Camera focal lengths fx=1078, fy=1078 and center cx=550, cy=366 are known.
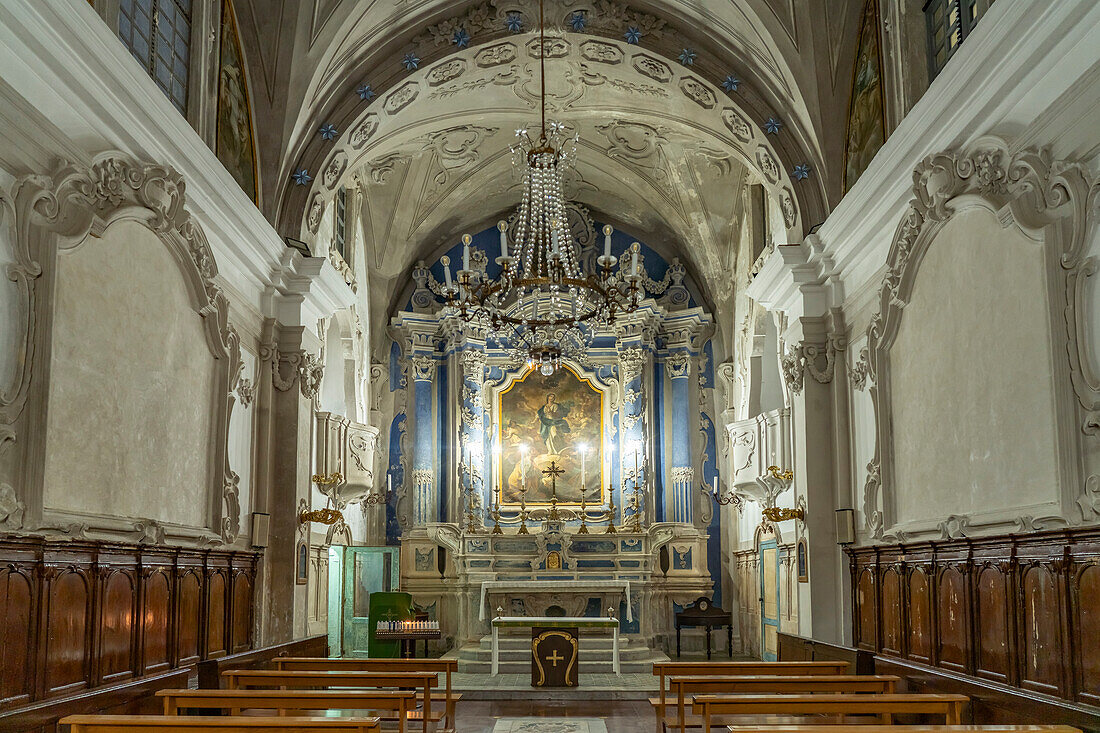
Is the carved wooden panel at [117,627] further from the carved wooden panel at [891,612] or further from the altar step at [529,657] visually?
the altar step at [529,657]

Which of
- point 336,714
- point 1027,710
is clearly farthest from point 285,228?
point 1027,710

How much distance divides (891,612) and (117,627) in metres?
6.57

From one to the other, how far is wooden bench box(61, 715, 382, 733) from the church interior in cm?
2

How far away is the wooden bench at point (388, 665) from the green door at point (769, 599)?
22.6 ft

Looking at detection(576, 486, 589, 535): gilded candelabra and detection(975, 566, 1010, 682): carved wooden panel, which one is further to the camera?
detection(576, 486, 589, 535): gilded candelabra

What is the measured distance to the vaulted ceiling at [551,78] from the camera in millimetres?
11789

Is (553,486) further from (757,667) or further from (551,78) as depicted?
(757,667)

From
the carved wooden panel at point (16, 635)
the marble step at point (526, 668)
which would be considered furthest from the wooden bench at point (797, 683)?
the marble step at point (526, 668)

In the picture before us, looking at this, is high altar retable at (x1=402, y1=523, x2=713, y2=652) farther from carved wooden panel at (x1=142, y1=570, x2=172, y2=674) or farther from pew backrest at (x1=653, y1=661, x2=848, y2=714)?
carved wooden panel at (x1=142, y1=570, x2=172, y2=674)

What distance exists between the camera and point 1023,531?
6941 millimetres

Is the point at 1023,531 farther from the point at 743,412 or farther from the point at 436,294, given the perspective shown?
the point at 436,294

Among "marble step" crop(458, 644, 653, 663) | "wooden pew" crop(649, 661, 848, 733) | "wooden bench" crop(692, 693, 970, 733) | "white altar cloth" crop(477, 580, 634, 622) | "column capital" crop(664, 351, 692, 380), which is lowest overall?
"marble step" crop(458, 644, 653, 663)

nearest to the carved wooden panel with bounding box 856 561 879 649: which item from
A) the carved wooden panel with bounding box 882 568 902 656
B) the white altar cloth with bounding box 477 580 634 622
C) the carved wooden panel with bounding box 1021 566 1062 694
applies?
the carved wooden panel with bounding box 882 568 902 656

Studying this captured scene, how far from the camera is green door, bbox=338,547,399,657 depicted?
50.4 ft
